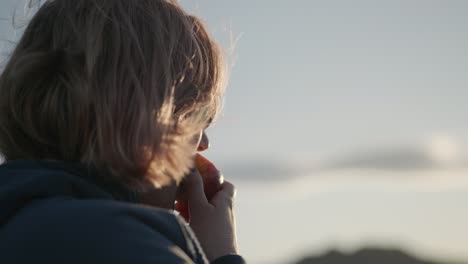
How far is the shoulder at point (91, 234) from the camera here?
2615 millimetres

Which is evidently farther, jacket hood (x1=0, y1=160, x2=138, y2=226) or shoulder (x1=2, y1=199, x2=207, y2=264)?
jacket hood (x1=0, y1=160, x2=138, y2=226)

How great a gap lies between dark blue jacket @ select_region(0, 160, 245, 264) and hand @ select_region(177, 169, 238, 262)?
2.28ft

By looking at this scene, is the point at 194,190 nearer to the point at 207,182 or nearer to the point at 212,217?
the point at 212,217

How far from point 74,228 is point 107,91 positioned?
0.81 metres

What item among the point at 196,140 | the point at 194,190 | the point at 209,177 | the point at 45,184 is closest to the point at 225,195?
the point at 194,190

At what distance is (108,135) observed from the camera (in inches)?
125

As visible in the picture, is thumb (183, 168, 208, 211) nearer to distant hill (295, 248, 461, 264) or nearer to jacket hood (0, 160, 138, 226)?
jacket hood (0, 160, 138, 226)

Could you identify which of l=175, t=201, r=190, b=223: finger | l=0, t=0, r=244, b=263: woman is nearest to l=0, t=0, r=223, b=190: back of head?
l=0, t=0, r=244, b=263: woman

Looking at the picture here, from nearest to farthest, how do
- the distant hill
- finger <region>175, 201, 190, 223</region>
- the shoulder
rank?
1. the shoulder
2. finger <region>175, 201, 190, 223</region>
3. the distant hill

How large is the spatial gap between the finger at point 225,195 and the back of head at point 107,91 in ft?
1.65

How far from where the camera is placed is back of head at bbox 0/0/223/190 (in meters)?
3.21

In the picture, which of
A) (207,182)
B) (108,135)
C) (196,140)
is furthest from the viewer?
(207,182)

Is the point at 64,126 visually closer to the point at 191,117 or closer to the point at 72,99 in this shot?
the point at 72,99

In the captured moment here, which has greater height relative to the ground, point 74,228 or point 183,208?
point 74,228
